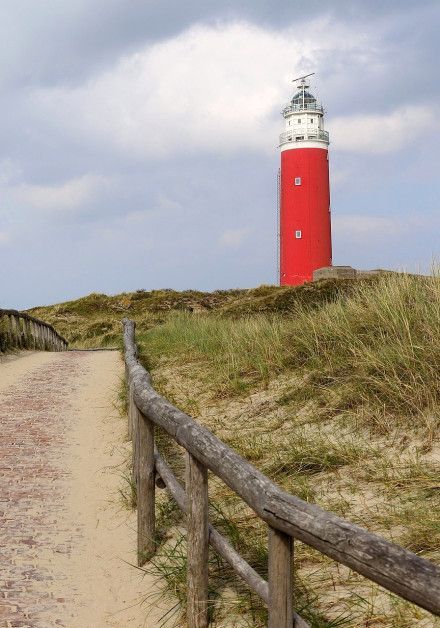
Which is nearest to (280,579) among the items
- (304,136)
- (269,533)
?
(269,533)

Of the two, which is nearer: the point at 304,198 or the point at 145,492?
the point at 145,492

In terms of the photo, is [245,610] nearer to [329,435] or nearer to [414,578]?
[414,578]

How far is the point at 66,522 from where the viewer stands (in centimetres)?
544

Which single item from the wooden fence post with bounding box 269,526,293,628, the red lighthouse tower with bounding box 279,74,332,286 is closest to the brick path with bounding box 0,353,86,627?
the wooden fence post with bounding box 269,526,293,628

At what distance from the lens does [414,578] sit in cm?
194

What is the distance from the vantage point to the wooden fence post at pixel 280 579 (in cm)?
263

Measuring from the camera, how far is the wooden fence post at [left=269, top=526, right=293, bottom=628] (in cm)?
263

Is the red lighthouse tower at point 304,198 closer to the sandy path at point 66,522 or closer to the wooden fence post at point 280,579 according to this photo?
the sandy path at point 66,522

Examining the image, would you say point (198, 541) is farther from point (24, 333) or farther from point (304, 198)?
point (304, 198)

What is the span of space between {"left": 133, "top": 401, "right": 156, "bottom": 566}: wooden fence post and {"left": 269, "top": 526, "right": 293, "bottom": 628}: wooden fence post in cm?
206

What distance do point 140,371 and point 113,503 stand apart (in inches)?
47.1

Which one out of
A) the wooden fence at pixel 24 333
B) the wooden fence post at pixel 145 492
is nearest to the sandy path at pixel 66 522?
the wooden fence post at pixel 145 492

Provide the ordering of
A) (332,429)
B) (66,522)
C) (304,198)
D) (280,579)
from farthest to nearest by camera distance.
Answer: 1. (304,198)
2. (332,429)
3. (66,522)
4. (280,579)

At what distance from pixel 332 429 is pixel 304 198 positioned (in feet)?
104
